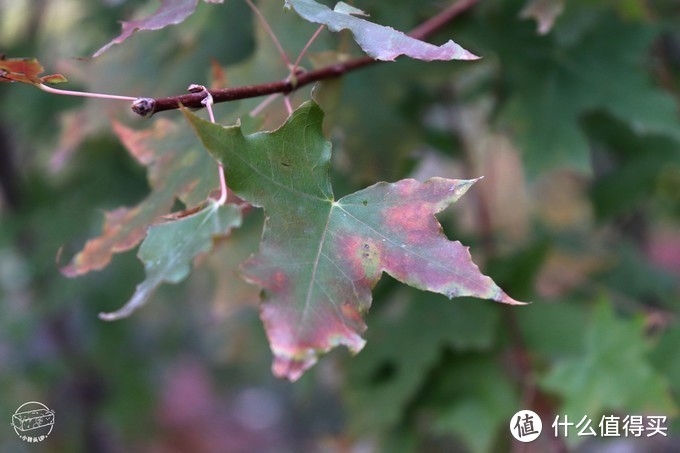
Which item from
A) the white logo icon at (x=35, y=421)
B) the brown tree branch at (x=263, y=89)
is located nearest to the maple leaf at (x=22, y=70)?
the brown tree branch at (x=263, y=89)

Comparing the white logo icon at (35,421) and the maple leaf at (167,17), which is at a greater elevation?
the maple leaf at (167,17)

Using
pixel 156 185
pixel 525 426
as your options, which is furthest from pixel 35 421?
pixel 525 426

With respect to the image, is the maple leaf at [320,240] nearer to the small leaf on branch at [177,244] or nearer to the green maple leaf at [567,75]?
the small leaf on branch at [177,244]

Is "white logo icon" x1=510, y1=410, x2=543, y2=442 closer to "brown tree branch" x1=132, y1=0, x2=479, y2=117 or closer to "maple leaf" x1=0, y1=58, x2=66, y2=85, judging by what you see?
"brown tree branch" x1=132, y1=0, x2=479, y2=117

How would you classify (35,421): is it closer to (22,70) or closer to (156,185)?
(156,185)

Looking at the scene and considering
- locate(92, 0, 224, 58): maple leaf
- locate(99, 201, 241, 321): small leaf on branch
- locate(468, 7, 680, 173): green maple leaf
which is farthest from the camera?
locate(468, 7, 680, 173): green maple leaf

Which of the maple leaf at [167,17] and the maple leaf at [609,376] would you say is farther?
the maple leaf at [609,376]

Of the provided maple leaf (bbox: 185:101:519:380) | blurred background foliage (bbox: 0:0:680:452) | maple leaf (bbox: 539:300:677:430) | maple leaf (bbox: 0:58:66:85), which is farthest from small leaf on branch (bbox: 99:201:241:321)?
maple leaf (bbox: 539:300:677:430)
